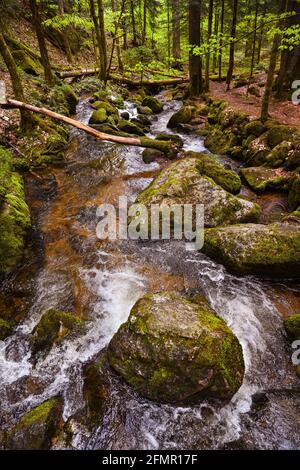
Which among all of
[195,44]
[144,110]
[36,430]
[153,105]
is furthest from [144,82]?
[36,430]

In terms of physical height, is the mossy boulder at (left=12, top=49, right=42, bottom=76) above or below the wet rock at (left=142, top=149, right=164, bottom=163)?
above

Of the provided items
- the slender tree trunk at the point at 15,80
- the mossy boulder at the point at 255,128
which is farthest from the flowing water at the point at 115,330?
the mossy boulder at the point at 255,128

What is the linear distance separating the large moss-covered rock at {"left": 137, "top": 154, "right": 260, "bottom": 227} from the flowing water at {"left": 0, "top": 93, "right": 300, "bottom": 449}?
1.11 metres

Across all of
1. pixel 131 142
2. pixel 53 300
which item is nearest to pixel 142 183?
pixel 131 142

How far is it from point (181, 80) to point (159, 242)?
19.0m

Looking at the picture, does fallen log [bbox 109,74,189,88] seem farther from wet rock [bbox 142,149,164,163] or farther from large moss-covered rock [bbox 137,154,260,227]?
large moss-covered rock [bbox 137,154,260,227]

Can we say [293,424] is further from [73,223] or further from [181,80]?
[181,80]

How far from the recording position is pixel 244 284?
5.93 m

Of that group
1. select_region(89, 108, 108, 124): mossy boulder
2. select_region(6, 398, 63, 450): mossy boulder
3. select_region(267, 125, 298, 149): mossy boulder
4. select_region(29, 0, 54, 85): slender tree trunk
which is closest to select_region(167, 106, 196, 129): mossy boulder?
select_region(89, 108, 108, 124): mossy boulder

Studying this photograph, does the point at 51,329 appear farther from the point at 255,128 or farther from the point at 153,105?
the point at 153,105

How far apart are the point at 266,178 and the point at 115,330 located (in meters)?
6.60

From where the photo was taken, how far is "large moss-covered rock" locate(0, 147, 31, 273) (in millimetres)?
6282

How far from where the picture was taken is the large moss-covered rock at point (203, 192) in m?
7.27

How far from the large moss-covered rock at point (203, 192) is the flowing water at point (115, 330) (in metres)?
1.11
